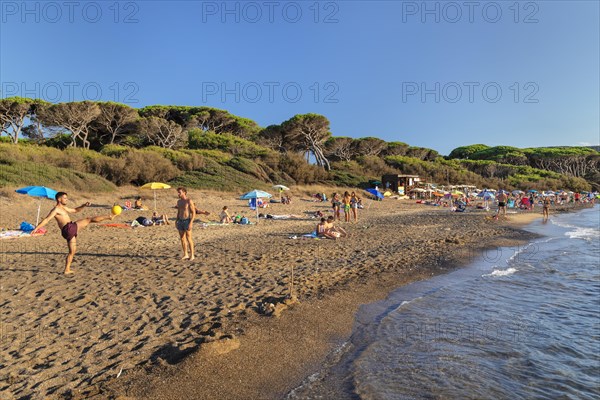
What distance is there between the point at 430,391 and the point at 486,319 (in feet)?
9.34

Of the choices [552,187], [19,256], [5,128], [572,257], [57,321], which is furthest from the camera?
[552,187]

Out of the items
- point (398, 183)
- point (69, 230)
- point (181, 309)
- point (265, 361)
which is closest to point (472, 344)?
point (265, 361)

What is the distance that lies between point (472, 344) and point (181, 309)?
411cm

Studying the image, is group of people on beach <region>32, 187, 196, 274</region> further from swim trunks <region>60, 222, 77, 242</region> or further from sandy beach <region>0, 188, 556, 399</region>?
sandy beach <region>0, 188, 556, 399</region>

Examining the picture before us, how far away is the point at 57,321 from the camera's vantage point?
187 inches

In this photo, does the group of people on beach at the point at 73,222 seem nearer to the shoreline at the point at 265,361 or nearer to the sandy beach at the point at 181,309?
the sandy beach at the point at 181,309

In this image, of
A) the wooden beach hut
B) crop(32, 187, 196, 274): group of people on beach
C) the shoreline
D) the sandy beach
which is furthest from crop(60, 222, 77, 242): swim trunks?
the wooden beach hut

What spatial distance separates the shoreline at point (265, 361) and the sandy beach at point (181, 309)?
15mm

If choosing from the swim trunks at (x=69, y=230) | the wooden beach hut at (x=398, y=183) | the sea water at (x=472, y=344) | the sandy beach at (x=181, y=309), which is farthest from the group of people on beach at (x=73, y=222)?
the wooden beach hut at (x=398, y=183)

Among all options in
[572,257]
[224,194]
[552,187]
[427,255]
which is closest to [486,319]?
[427,255]

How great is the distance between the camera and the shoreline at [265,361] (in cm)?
343

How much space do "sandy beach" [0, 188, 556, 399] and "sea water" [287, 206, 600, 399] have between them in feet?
1.29

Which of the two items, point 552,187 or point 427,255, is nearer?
point 427,255

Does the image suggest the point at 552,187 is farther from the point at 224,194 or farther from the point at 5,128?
the point at 5,128
